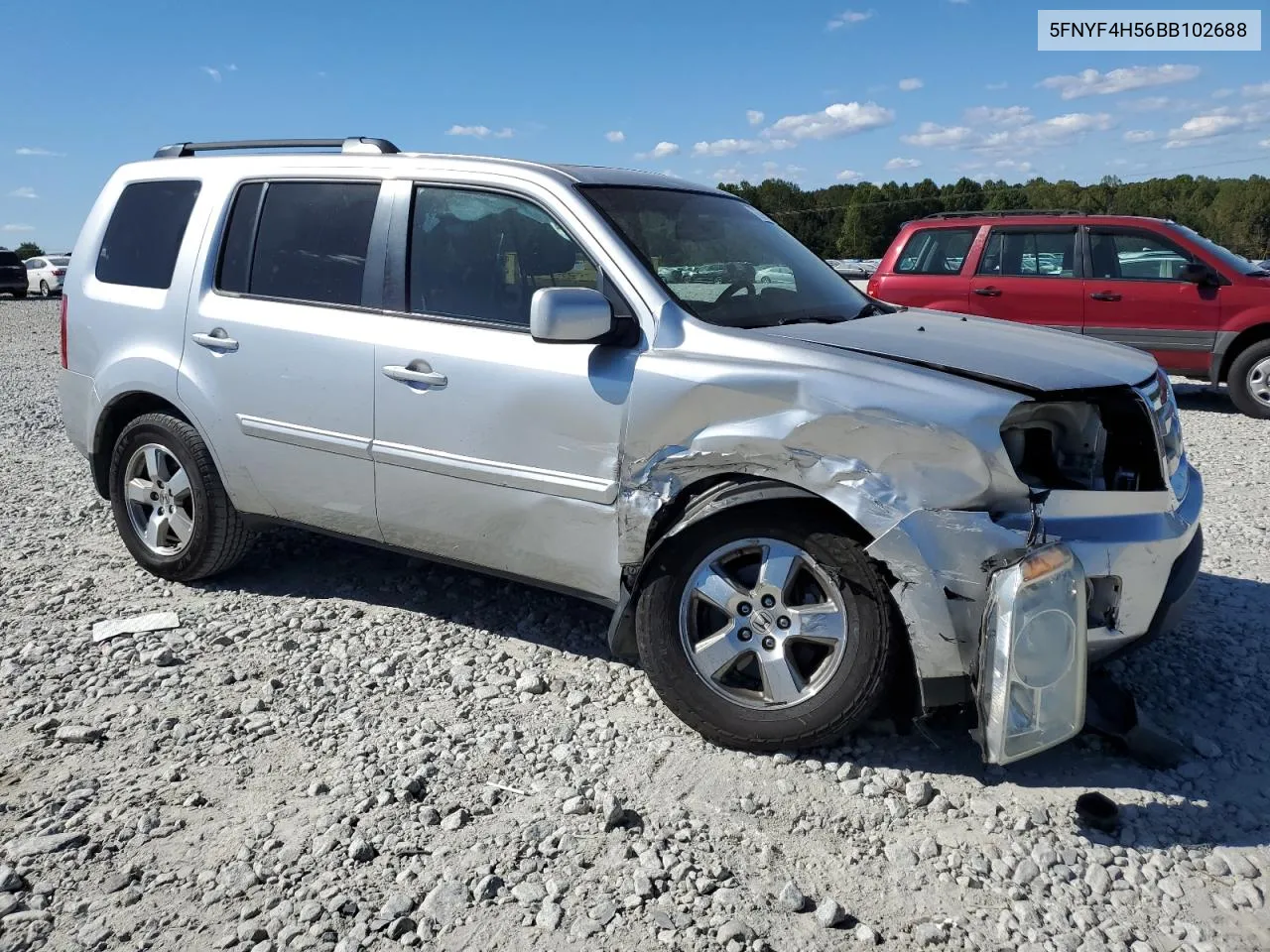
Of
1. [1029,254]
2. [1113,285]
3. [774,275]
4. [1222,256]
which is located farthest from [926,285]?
[774,275]

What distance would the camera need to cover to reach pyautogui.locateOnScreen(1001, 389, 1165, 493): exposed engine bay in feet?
10.4

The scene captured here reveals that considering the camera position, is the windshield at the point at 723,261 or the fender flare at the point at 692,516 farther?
the windshield at the point at 723,261

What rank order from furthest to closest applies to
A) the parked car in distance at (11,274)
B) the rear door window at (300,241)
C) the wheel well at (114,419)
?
the parked car in distance at (11,274)
the wheel well at (114,419)
the rear door window at (300,241)

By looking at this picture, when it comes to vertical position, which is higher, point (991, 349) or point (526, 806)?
point (991, 349)

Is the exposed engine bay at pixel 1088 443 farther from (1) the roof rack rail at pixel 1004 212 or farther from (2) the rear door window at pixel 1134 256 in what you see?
(1) the roof rack rail at pixel 1004 212

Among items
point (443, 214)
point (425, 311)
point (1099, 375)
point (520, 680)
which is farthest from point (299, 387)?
point (1099, 375)

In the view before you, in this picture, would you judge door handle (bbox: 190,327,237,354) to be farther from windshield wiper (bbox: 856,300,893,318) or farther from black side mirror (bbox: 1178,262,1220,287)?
black side mirror (bbox: 1178,262,1220,287)

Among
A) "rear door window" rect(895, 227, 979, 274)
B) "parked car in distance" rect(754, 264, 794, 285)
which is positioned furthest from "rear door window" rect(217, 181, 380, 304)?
"rear door window" rect(895, 227, 979, 274)

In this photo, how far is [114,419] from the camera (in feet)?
16.3

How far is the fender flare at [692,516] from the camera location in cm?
320

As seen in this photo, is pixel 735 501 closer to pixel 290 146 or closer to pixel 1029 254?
pixel 290 146

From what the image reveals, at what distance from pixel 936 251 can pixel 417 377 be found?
27.3ft

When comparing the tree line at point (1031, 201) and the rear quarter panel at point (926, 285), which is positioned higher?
the tree line at point (1031, 201)

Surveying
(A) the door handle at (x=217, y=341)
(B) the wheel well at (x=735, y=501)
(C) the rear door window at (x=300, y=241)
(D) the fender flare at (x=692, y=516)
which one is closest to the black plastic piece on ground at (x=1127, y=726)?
(B) the wheel well at (x=735, y=501)
